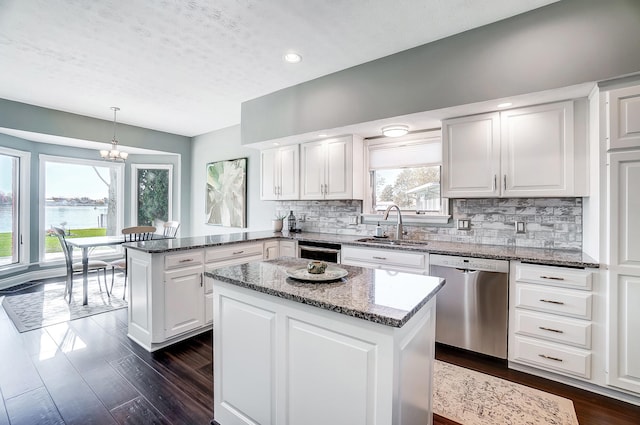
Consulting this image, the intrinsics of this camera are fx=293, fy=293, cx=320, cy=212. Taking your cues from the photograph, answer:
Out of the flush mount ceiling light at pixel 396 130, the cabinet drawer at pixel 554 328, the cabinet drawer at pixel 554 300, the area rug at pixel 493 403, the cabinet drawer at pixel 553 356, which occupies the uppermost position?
the flush mount ceiling light at pixel 396 130

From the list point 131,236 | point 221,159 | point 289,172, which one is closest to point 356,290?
point 289,172

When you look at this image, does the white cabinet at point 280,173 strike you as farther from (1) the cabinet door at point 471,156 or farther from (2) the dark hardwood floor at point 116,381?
(2) the dark hardwood floor at point 116,381

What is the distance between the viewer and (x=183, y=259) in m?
2.80

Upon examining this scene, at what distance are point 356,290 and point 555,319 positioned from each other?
1816 mm

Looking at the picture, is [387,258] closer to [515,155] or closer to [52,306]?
[515,155]

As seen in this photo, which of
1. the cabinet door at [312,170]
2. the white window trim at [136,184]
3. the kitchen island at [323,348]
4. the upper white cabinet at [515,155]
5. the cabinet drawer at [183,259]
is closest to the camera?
the kitchen island at [323,348]

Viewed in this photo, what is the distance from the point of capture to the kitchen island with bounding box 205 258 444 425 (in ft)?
3.73

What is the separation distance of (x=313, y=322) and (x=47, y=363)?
8.59 ft

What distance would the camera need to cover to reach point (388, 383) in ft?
3.59

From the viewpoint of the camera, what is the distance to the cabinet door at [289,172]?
4.02 m

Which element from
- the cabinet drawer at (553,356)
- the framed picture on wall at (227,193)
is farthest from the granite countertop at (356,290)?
the framed picture on wall at (227,193)

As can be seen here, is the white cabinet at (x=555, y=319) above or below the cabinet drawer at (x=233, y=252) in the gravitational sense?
below

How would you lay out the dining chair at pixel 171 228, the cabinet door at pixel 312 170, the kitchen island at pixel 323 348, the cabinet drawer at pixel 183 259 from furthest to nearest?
the dining chair at pixel 171 228 < the cabinet door at pixel 312 170 < the cabinet drawer at pixel 183 259 < the kitchen island at pixel 323 348

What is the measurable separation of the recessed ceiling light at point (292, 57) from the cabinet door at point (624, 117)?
2.49m
